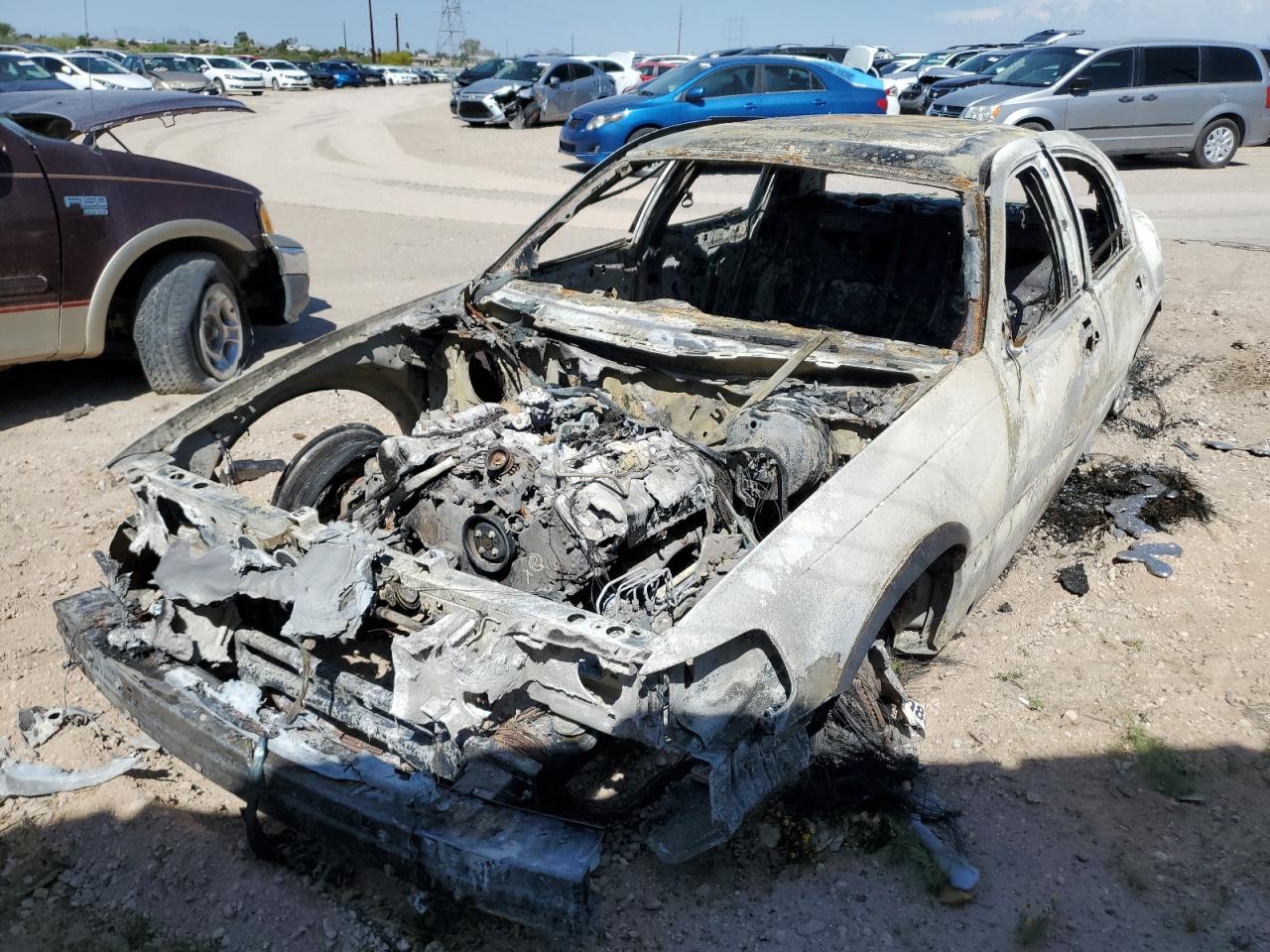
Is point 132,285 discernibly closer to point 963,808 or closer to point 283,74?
point 963,808

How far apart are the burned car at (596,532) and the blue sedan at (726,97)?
9773 mm

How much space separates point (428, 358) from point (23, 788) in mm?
2154

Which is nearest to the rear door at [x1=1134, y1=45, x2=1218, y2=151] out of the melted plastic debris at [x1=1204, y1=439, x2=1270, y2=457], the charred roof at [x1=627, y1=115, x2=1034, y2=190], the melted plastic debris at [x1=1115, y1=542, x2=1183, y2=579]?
the melted plastic debris at [x1=1204, y1=439, x2=1270, y2=457]

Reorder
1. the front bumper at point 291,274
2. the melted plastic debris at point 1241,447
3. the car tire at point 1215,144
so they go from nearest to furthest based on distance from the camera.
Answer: the melted plastic debris at point 1241,447 → the front bumper at point 291,274 → the car tire at point 1215,144

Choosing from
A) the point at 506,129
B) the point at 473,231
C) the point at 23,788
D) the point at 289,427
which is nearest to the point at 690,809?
the point at 23,788

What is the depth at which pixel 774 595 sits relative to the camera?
2.39 meters

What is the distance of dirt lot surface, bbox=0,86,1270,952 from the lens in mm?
2617

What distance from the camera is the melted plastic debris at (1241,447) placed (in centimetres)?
524

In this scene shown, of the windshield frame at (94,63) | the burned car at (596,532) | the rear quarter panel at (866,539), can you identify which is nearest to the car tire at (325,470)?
the burned car at (596,532)

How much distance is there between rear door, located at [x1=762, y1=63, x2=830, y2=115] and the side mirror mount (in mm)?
3159

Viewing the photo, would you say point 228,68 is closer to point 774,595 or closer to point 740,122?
point 740,122

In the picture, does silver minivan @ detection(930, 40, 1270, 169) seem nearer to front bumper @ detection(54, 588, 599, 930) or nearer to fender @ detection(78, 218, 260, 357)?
fender @ detection(78, 218, 260, 357)

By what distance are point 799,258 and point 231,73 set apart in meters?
33.4

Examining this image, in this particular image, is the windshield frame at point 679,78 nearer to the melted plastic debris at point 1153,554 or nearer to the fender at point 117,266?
the fender at point 117,266
